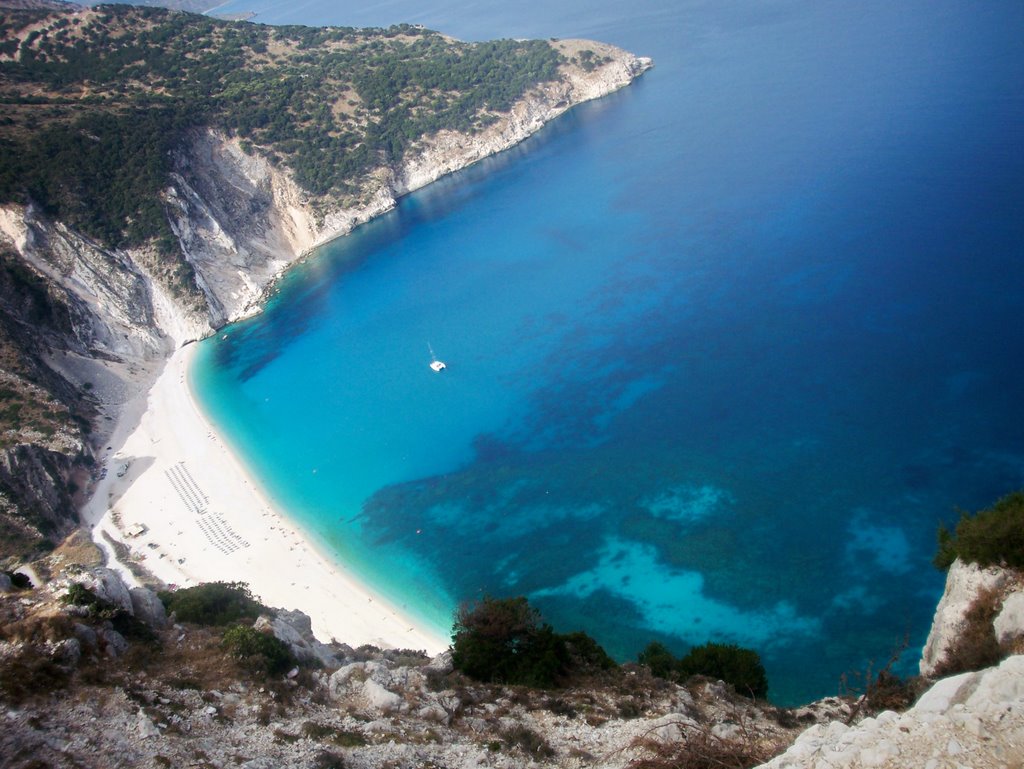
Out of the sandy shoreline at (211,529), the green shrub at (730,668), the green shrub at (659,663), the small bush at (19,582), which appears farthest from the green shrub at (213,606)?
the green shrub at (730,668)

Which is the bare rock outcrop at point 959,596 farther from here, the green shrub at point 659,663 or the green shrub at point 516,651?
the green shrub at point 516,651

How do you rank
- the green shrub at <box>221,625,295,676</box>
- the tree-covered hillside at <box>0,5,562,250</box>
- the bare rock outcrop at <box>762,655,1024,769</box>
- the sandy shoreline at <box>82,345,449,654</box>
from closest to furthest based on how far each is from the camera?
the bare rock outcrop at <box>762,655,1024,769</box>
the green shrub at <box>221,625,295,676</box>
the sandy shoreline at <box>82,345,449,654</box>
the tree-covered hillside at <box>0,5,562,250</box>

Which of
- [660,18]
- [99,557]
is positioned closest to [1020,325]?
[99,557]

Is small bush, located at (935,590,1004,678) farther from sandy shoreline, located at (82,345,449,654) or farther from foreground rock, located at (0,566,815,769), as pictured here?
sandy shoreline, located at (82,345,449,654)

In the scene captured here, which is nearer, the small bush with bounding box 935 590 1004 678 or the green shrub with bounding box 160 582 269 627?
the small bush with bounding box 935 590 1004 678

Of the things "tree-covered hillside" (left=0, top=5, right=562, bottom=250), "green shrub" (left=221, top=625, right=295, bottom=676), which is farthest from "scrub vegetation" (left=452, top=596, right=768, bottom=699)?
"tree-covered hillside" (left=0, top=5, right=562, bottom=250)

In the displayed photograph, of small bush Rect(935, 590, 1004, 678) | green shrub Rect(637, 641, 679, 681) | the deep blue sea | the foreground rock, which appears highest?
the deep blue sea
